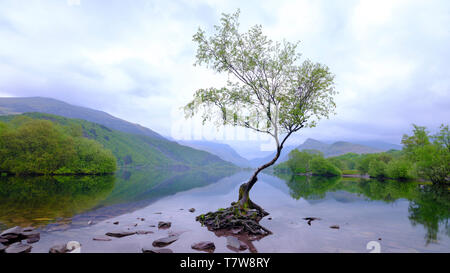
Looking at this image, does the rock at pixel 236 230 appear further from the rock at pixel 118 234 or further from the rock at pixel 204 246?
the rock at pixel 118 234

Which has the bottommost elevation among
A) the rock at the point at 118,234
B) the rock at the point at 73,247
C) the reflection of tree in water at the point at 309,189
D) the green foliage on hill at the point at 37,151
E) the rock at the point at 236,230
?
the reflection of tree in water at the point at 309,189

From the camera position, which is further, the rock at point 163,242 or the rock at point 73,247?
the rock at point 163,242

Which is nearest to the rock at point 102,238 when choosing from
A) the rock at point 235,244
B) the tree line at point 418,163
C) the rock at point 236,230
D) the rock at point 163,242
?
the rock at point 163,242

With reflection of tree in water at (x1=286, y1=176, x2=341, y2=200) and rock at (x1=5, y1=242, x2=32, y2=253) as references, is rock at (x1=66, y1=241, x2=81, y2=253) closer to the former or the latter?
rock at (x1=5, y1=242, x2=32, y2=253)

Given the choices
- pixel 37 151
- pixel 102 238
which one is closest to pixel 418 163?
pixel 102 238

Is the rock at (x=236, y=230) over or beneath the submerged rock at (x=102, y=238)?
beneath

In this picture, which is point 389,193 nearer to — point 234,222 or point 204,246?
point 234,222

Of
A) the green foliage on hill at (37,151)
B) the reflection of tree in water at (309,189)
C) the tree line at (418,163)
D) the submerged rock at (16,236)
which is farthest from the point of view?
the green foliage on hill at (37,151)

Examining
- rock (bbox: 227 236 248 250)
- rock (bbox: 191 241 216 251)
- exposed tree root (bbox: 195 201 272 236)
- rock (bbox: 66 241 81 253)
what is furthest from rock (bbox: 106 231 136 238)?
rock (bbox: 227 236 248 250)

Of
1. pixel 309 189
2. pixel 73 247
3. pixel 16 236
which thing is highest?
pixel 16 236

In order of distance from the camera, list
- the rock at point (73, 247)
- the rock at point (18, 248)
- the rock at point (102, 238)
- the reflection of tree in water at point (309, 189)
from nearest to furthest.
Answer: the rock at point (18, 248), the rock at point (73, 247), the rock at point (102, 238), the reflection of tree in water at point (309, 189)
